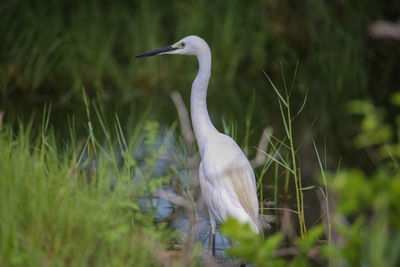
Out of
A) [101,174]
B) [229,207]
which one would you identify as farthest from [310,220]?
[101,174]

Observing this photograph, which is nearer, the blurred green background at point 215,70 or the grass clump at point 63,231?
the grass clump at point 63,231

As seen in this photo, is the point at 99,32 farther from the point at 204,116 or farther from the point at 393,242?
the point at 393,242

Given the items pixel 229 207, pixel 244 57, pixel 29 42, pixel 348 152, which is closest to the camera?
pixel 229 207

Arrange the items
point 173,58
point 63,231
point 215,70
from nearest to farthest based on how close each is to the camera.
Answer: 1. point 63,231
2. point 173,58
3. point 215,70

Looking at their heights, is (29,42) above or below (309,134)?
above

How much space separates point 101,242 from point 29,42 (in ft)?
21.3

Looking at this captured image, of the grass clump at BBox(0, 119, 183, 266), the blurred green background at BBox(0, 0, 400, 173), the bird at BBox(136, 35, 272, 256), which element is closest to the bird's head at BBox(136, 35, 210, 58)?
the bird at BBox(136, 35, 272, 256)

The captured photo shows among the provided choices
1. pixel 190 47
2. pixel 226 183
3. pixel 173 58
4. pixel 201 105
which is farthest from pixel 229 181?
pixel 173 58

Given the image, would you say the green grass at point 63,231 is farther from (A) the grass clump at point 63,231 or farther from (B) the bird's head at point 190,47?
(B) the bird's head at point 190,47

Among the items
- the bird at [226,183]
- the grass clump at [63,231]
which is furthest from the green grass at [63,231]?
the bird at [226,183]

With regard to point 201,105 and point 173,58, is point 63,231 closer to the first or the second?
point 201,105

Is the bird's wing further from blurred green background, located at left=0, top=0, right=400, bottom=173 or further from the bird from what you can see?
blurred green background, located at left=0, top=0, right=400, bottom=173

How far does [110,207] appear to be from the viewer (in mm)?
2686

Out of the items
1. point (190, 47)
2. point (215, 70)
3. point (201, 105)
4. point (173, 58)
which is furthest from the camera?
point (215, 70)
